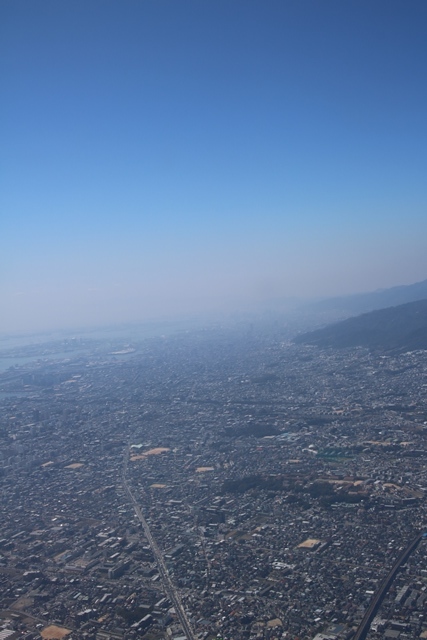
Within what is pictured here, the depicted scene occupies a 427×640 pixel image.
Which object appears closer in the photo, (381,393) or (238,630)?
(238,630)

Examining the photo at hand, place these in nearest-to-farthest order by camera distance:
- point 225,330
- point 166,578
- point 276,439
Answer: point 166,578, point 276,439, point 225,330

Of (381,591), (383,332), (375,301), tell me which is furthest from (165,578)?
(375,301)

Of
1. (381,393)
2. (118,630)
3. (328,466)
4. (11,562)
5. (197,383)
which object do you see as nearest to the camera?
(118,630)

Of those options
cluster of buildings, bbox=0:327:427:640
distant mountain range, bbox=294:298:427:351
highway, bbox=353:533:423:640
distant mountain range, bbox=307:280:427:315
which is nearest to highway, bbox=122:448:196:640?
cluster of buildings, bbox=0:327:427:640

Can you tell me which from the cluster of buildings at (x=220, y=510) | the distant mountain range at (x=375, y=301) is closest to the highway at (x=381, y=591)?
the cluster of buildings at (x=220, y=510)

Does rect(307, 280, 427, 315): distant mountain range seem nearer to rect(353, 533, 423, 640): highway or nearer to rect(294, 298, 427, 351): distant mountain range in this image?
rect(294, 298, 427, 351): distant mountain range

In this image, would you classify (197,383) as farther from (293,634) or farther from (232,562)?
(293,634)

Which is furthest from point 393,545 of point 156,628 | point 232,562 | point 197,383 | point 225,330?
point 225,330
